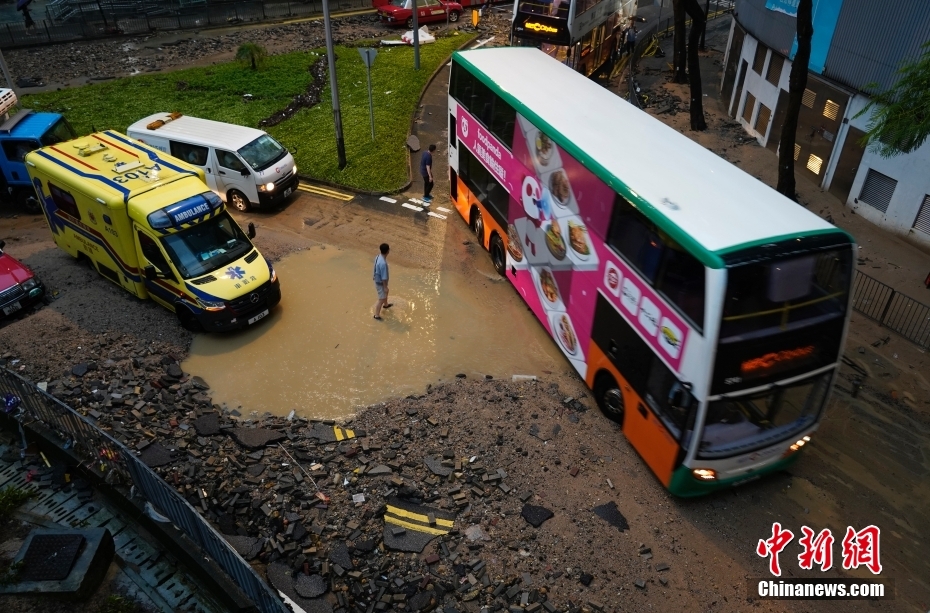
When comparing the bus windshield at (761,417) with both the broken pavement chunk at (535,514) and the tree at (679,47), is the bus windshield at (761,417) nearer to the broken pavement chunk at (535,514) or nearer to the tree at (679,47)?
the broken pavement chunk at (535,514)

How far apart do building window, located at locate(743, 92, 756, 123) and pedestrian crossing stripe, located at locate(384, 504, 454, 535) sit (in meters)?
20.2

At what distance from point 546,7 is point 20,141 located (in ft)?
56.1

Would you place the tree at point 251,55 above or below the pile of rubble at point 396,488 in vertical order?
above

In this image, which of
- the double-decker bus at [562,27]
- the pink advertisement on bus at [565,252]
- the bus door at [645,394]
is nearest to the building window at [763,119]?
the double-decker bus at [562,27]

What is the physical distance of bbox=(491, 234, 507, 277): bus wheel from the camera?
49.0ft

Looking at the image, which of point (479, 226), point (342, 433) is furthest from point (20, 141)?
point (342, 433)

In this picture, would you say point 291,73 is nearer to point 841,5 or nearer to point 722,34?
point 841,5

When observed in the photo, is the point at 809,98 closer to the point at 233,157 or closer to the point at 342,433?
the point at 233,157

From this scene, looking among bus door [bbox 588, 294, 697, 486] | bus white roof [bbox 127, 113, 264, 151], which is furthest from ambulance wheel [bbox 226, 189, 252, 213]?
bus door [bbox 588, 294, 697, 486]

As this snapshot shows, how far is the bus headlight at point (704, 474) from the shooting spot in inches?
356

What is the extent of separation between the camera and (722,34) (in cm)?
3522

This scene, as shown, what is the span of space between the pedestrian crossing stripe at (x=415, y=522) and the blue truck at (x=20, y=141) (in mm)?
15210

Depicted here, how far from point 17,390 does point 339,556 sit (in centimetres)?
520

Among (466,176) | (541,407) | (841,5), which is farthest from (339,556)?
(841,5)
